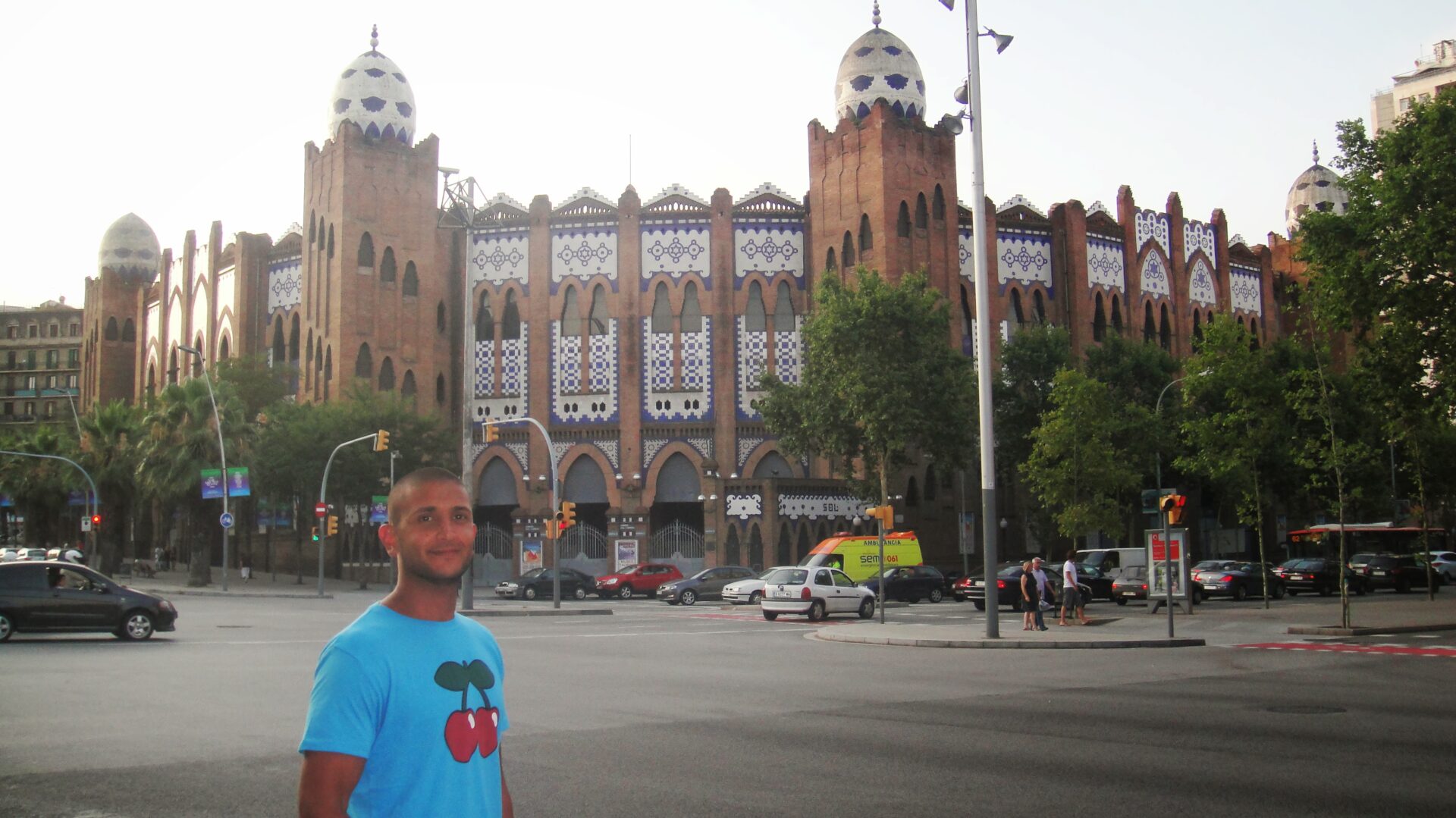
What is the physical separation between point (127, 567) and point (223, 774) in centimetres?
5379

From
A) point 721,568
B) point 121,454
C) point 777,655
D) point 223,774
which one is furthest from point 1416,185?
point 121,454

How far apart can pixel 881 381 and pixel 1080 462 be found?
21.7 ft

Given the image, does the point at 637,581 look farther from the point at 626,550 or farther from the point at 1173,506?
the point at 1173,506

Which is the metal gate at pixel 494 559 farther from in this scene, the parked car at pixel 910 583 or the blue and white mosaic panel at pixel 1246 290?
the blue and white mosaic panel at pixel 1246 290

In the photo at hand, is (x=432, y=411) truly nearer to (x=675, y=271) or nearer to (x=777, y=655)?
(x=675, y=271)

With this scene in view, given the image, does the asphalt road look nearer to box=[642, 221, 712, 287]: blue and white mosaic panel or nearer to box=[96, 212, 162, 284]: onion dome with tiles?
box=[642, 221, 712, 287]: blue and white mosaic panel

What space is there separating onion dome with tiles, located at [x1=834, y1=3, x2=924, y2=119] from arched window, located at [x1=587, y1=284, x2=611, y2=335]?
11898mm

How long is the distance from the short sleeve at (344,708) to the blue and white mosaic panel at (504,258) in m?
50.4

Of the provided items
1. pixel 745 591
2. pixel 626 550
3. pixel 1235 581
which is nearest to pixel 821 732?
pixel 745 591

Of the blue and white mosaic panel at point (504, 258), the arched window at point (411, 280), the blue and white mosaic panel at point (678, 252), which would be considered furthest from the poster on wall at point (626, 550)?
the arched window at point (411, 280)

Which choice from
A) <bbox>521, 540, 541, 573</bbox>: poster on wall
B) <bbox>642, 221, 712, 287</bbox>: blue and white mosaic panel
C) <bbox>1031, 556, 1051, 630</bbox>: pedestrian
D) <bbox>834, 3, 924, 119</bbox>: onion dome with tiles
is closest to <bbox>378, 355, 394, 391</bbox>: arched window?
<bbox>521, 540, 541, 573</bbox>: poster on wall

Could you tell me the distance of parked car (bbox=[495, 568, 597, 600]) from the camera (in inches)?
1577

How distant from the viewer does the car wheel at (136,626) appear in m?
21.0

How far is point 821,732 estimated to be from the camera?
34.4 ft
